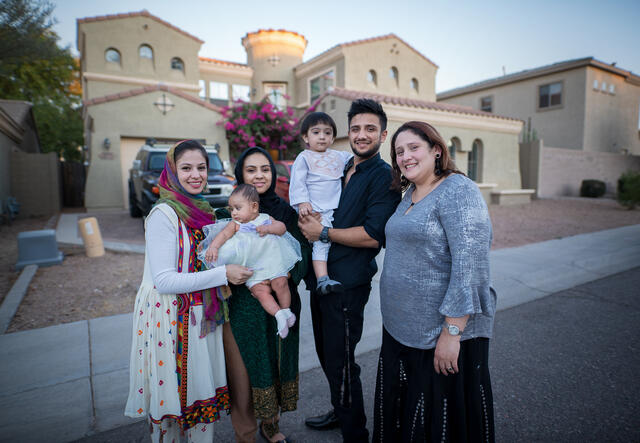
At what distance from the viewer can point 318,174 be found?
99.0 inches

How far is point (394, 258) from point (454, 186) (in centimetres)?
50

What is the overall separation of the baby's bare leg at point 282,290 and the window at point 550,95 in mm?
25516

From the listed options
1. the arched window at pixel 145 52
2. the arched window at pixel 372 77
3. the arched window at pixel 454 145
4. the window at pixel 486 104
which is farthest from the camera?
the window at pixel 486 104

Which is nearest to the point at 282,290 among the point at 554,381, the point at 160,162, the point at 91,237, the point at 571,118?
the point at 554,381

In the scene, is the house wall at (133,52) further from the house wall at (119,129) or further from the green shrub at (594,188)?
the green shrub at (594,188)

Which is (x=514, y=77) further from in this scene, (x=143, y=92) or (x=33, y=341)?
(x=33, y=341)

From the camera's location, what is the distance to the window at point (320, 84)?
62.9ft

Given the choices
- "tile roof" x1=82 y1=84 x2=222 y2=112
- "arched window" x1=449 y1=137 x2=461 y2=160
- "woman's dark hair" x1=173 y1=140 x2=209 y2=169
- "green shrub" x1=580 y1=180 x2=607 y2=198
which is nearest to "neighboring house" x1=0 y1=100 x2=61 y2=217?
"tile roof" x1=82 y1=84 x2=222 y2=112

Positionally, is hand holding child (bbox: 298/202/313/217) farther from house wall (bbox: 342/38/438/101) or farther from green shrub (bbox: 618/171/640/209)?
house wall (bbox: 342/38/438/101)

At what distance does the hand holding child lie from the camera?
238 centimetres

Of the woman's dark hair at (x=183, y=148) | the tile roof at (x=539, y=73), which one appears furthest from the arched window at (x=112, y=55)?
the tile roof at (x=539, y=73)

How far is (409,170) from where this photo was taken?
6.21 feet

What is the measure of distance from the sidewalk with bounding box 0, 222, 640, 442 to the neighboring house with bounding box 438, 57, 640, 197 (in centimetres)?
1533

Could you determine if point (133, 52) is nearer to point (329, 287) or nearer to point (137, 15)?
point (137, 15)
